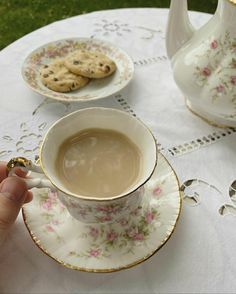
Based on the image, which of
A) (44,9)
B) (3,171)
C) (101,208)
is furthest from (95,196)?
(44,9)

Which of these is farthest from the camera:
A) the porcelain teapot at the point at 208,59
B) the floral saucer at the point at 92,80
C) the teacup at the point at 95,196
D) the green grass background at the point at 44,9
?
the green grass background at the point at 44,9

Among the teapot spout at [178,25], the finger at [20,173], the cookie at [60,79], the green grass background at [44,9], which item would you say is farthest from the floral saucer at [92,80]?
the green grass background at [44,9]

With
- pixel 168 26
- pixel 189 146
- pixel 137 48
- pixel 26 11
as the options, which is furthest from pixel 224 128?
pixel 26 11

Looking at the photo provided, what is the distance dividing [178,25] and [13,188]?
1.41 ft

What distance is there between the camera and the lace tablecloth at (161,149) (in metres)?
0.53

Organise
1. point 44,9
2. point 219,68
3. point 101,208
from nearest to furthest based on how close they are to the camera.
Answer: point 101,208 → point 219,68 → point 44,9

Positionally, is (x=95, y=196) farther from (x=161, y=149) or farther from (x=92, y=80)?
(x=92, y=80)

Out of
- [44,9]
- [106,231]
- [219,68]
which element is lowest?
[44,9]

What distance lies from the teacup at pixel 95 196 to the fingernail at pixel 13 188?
12 millimetres

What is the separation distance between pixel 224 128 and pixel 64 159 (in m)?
0.34

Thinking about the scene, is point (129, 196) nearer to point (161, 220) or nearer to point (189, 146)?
point (161, 220)

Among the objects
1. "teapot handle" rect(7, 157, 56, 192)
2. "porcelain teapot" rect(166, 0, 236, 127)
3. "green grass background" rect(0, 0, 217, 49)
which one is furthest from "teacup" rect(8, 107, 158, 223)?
"green grass background" rect(0, 0, 217, 49)

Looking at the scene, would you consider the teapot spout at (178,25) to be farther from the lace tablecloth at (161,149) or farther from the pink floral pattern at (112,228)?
the pink floral pattern at (112,228)

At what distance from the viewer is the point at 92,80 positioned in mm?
871
